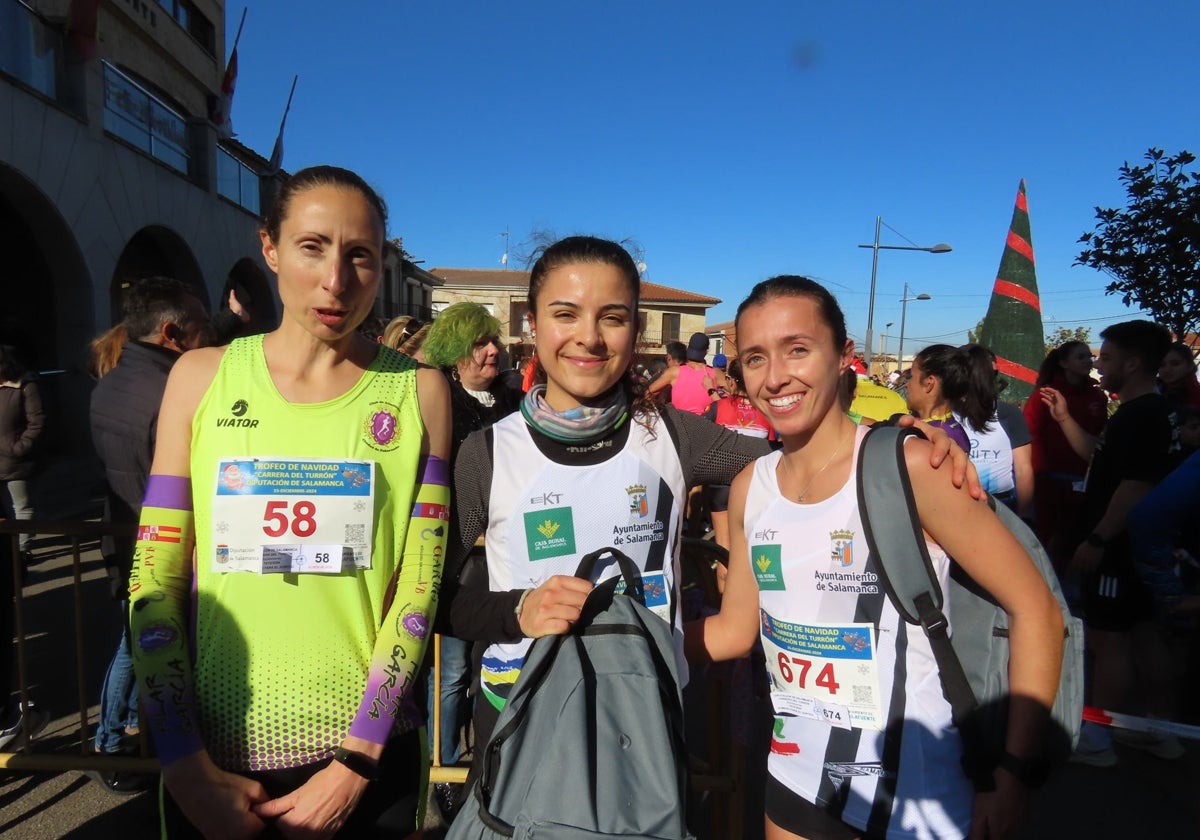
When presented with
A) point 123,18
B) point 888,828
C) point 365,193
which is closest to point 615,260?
point 365,193

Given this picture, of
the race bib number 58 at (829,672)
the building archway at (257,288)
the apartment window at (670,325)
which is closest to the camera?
the race bib number 58 at (829,672)

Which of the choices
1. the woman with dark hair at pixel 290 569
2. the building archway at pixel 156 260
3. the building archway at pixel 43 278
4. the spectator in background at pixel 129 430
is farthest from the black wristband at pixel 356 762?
the building archway at pixel 156 260

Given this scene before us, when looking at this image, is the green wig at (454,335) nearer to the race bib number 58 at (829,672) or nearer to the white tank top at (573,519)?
the white tank top at (573,519)

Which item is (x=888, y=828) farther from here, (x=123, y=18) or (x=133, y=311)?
(x=123, y=18)

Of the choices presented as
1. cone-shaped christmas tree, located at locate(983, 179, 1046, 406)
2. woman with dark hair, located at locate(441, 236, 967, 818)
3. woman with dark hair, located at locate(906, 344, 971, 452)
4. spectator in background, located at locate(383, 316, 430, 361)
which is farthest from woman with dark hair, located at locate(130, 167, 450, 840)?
cone-shaped christmas tree, located at locate(983, 179, 1046, 406)

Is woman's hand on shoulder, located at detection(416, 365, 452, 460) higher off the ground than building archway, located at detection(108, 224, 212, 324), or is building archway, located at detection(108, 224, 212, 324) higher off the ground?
building archway, located at detection(108, 224, 212, 324)

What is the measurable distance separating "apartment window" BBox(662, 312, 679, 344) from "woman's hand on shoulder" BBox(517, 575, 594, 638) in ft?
150

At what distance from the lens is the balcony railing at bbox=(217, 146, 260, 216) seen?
54.1 ft

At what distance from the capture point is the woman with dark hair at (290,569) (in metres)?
1.48

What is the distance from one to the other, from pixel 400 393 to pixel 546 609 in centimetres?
62

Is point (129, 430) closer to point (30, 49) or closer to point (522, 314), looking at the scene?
point (522, 314)

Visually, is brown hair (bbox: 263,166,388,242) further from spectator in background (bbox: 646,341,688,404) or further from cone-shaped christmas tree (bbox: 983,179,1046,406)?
cone-shaped christmas tree (bbox: 983,179,1046,406)

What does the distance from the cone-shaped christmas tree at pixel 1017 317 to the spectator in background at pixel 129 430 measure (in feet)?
28.2

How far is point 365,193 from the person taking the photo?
1.61m
